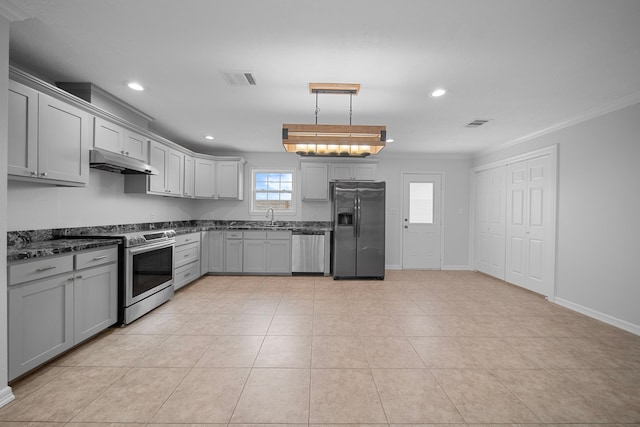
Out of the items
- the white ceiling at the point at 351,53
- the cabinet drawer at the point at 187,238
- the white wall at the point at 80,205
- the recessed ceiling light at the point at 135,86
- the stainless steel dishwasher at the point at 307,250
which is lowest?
the stainless steel dishwasher at the point at 307,250

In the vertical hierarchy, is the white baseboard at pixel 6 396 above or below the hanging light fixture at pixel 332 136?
below

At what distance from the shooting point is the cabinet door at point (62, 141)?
2.31 m

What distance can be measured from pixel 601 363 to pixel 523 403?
1142mm

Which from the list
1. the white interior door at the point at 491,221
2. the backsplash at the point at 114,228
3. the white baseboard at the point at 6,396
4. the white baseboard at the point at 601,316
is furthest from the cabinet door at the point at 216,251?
the white baseboard at the point at 601,316

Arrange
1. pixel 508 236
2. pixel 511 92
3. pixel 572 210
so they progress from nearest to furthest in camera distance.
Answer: pixel 511 92 → pixel 572 210 → pixel 508 236

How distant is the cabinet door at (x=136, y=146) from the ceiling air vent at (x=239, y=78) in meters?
1.52

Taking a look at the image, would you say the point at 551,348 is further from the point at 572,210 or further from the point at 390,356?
the point at 572,210

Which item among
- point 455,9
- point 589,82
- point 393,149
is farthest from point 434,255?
point 455,9

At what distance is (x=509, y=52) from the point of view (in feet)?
7.39

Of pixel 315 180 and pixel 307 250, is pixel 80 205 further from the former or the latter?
pixel 315 180

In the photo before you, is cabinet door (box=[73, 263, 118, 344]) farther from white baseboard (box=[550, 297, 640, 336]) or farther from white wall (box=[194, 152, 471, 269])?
white baseboard (box=[550, 297, 640, 336])

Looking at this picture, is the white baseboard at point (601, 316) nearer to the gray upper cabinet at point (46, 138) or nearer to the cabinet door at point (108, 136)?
the gray upper cabinet at point (46, 138)

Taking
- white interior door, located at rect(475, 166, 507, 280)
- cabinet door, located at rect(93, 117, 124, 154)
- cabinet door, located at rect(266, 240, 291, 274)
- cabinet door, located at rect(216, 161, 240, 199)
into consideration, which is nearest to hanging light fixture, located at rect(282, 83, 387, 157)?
cabinet door, located at rect(93, 117, 124, 154)

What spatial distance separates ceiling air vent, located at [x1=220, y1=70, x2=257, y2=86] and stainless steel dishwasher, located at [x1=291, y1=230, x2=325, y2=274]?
309 cm
